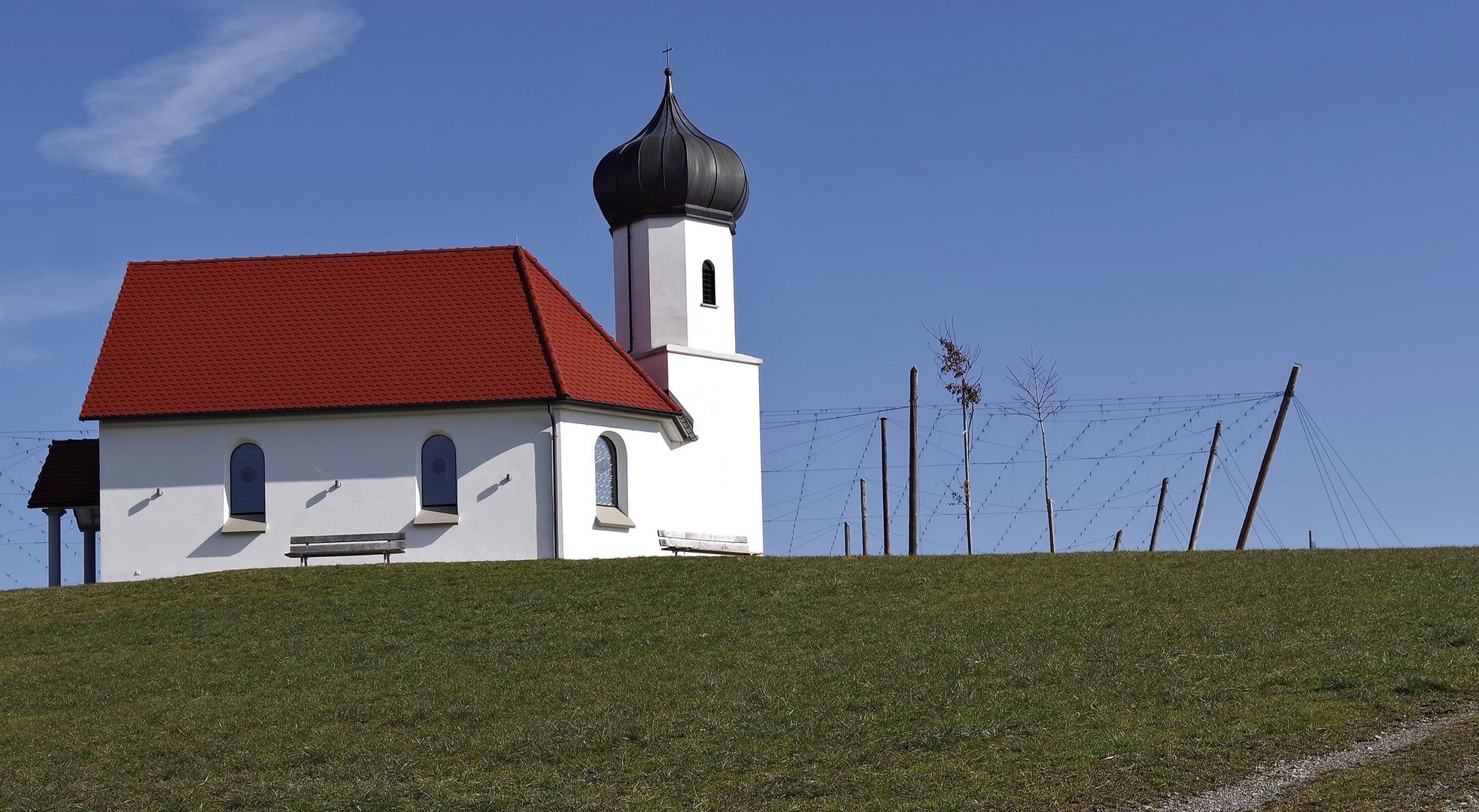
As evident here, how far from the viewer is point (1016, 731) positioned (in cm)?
1534

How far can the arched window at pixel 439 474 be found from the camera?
32094 millimetres

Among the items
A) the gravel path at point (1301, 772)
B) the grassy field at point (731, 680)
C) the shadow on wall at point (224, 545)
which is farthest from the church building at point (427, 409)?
the gravel path at point (1301, 772)

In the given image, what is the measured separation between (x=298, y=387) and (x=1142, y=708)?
21443 millimetres

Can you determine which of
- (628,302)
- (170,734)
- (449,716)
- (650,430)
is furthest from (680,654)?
(628,302)

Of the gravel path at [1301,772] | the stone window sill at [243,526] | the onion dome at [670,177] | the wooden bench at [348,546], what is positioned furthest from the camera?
the onion dome at [670,177]

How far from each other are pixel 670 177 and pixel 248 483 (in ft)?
→ 38.1

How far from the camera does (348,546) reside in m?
31.2

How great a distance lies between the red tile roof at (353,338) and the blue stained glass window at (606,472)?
1.04 meters

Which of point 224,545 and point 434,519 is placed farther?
point 224,545

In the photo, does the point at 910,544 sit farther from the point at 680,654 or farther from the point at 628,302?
the point at 680,654

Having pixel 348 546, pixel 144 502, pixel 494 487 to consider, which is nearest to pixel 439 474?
pixel 494 487

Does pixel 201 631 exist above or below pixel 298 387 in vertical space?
below

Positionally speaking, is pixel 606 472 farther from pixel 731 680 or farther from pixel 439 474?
pixel 731 680

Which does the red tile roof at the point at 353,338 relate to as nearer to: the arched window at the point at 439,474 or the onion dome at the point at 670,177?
the arched window at the point at 439,474
